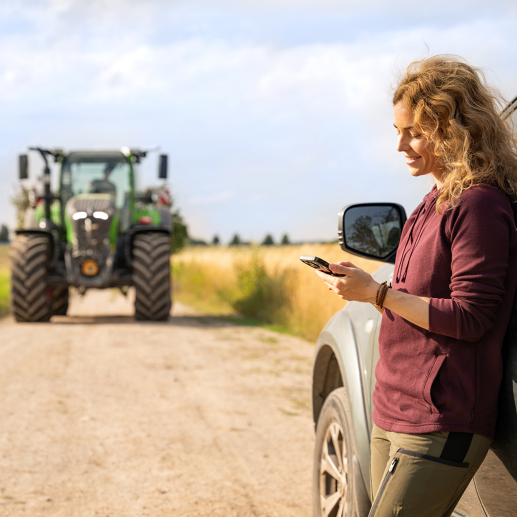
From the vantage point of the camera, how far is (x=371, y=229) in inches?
90.5

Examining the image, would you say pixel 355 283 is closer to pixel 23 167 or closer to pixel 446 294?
pixel 446 294

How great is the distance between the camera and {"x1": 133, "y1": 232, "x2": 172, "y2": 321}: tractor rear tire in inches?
432

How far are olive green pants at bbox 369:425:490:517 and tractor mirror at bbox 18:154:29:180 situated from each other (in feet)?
34.9

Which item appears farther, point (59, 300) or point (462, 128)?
point (59, 300)

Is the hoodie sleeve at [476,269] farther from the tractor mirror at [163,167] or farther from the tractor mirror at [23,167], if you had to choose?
the tractor mirror at [23,167]

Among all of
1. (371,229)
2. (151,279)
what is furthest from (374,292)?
(151,279)

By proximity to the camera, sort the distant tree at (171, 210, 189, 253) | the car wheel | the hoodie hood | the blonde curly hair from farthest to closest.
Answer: the distant tree at (171, 210, 189, 253) < the car wheel < the hoodie hood < the blonde curly hair

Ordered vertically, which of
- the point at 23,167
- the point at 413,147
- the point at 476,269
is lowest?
the point at 476,269

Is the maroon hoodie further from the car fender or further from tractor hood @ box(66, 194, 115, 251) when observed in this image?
tractor hood @ box(66, 194, 115, 251)

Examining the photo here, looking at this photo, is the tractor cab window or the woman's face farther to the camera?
the tractor cab window

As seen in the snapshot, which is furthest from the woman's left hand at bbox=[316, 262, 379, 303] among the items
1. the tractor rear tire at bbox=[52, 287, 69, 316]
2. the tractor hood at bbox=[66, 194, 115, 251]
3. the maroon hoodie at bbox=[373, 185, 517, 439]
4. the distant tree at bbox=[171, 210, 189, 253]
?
the distant tree at bbox=[171, 210, 189, 253]

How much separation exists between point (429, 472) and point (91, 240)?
10.3 m

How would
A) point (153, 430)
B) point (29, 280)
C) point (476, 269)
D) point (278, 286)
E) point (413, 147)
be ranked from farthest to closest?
point (278, 286)
point (29, 280)
point (153, 430)
point (413, 147)
point (476, 269)

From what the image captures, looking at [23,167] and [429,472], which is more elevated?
[23,167]
